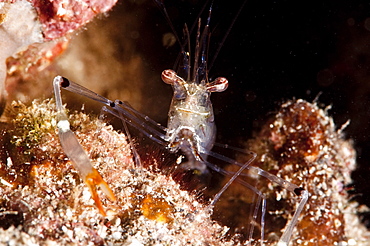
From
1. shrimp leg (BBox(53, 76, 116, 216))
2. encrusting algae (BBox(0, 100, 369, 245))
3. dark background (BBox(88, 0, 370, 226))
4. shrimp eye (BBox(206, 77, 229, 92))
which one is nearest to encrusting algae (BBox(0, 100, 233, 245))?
encrusting algae (BBox(0, 100, 369, 245))

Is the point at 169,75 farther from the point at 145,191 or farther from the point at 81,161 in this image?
the point at 81,161

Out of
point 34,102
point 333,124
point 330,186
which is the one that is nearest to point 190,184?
point 34,102

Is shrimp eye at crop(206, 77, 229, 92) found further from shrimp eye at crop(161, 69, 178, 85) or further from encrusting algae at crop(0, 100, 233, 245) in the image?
encrusting algae at crop(0, 100, 233, 245)

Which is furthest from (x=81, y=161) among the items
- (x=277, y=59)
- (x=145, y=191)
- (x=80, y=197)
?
(x=277, y=59)

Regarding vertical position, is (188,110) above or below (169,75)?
below

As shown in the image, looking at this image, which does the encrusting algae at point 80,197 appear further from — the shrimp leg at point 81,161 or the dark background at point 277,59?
the dark background at point 277,59

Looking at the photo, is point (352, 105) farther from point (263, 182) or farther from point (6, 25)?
point (6, 25)
